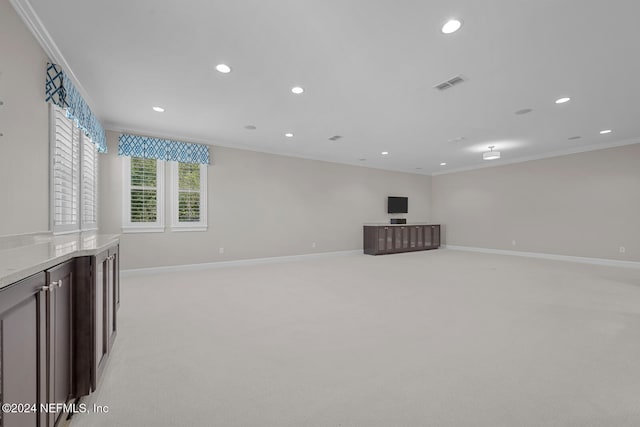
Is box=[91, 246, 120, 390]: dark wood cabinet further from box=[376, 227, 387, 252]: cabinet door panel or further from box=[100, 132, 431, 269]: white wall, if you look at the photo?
box=[376, 227, 387, 252]: cabinet door panel

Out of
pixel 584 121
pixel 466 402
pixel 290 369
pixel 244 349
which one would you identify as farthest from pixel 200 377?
pixel 584 121

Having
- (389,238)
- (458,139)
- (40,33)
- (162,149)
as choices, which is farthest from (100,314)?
(389,238)

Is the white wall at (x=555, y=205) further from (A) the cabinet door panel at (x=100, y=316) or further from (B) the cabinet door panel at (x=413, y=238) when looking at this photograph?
(A) the cabinet door panel at (x=100, y=316)

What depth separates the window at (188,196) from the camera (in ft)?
17.0

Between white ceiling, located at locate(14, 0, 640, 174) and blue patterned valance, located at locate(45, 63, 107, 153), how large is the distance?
228mm

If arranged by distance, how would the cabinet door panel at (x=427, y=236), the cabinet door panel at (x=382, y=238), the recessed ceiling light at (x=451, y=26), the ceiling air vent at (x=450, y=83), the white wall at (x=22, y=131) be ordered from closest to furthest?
the white wall at (x=22, y=131), the recessed ceiling light at (x=451, y=26), the ceiling air vent at (x=450, y=83), the cabinet door panel at (x=382, y=238), the cabinet door panel at (x=427, y=236)

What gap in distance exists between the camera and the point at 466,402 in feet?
5.15

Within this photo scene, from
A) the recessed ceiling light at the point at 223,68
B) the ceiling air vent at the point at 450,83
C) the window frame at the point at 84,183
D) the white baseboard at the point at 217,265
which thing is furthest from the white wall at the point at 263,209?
the ceiling air vent at the point at 450,83

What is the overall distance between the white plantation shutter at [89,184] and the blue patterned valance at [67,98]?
0.31 meters

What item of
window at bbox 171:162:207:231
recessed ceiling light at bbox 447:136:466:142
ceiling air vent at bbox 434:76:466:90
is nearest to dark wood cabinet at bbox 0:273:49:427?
ceiling air vent at bbox 434:76:466:90

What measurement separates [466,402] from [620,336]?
6.67 ft

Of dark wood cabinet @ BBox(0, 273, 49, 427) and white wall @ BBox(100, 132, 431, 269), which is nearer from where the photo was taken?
dark wood cabinet @ BBox(0, 273, 49, 427)

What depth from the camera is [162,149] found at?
5016mm

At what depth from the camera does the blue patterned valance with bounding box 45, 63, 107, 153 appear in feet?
8.23
